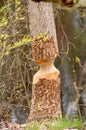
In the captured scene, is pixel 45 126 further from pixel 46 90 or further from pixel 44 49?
pixel 44 49

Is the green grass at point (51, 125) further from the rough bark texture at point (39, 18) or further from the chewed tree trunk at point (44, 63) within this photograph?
the rough bark texture at point (39, 18)

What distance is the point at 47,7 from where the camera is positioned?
7207mm

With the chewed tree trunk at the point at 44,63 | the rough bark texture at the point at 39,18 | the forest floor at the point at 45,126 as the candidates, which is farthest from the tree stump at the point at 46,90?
the forest floor at the point at 45,126

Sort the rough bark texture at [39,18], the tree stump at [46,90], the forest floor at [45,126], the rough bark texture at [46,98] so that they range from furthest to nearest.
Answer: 1. the rough bark texture at [46,98]
2. the tree stump at [46,90]
3. the rough bark texture at [39,18]
4. the forest floor at [45,126]

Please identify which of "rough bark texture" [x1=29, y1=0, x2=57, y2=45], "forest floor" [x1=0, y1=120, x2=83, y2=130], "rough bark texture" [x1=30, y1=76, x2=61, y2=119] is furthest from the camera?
"rough bark texture" [x1=30, y1=76, x2=61, y2=119]

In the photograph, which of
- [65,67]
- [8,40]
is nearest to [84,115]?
[8,40]

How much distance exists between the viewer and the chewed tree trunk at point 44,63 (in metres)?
7.16

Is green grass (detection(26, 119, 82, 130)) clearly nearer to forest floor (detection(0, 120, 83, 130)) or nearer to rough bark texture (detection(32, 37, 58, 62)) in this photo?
forest floor (detection(0, 120, 83, 130))

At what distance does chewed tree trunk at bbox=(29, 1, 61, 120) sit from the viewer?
7164 mm

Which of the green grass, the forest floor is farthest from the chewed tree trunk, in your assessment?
the forest floor

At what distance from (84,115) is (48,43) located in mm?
2259

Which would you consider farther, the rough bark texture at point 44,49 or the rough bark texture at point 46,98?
the rough bark texture at point 46,98

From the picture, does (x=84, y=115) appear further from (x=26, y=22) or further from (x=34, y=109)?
(x=26, y=22)

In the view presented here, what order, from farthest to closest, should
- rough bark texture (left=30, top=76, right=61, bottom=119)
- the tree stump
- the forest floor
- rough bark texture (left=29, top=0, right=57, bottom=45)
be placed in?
rough bark texture (left=30, top=76, right=61, bottom=119), the tree stump, rough bark texture (left=29, top=0, right=57, bottom=45), the forest floor
